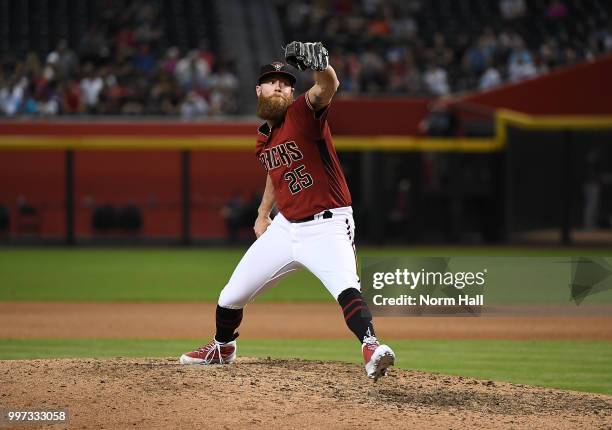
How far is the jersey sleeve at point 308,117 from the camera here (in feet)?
19.3

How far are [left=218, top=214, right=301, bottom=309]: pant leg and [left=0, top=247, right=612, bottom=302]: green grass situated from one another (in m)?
6.78

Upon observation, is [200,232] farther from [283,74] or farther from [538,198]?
[283,74]

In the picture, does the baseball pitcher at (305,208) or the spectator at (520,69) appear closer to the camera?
the baseball pitcher at (305,208)

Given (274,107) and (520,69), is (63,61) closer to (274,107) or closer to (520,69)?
(520,69)

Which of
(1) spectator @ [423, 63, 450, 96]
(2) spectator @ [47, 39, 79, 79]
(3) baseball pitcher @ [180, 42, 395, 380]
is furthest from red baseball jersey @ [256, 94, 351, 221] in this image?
(1) spectator @ [423, 63, 450, 96]

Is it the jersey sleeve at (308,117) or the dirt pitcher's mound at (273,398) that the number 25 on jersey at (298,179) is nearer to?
the jersey sleeve at (308,117)

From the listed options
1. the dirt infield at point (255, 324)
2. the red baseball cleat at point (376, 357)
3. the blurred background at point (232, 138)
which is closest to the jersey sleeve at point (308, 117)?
the red baseball cleat at point (376, 357)

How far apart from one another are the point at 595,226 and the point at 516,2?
22.7 feet

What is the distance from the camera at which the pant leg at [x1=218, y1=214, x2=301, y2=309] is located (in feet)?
20.3

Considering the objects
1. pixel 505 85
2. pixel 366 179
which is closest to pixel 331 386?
pixel 366 179

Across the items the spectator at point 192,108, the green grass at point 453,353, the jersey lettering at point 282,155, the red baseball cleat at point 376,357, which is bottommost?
the green grass at point 453,353

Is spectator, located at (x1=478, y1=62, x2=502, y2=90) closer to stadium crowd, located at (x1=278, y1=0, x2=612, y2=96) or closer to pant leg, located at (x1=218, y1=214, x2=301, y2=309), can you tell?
stadium crowd, located at (x1=278, y1=0, x2=612, y2=96)

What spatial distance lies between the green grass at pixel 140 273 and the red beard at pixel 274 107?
718 centimetres

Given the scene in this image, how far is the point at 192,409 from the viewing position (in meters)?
5.57
